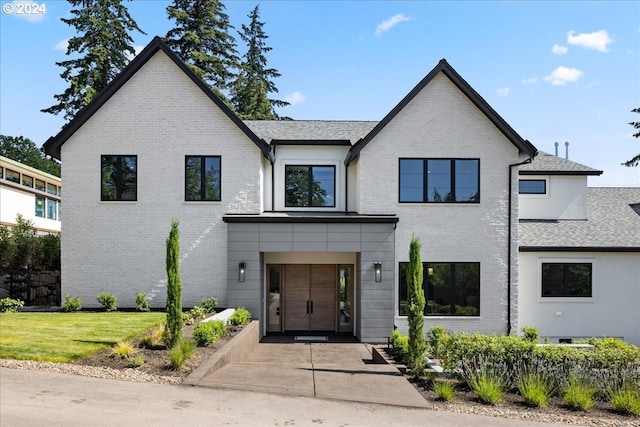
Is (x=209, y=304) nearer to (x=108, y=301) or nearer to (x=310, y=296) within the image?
(x=108, y=301)

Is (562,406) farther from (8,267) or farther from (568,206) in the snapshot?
(8,267)

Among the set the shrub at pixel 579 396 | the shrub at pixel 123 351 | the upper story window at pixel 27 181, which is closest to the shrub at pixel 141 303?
the shrub at pixel 123 351

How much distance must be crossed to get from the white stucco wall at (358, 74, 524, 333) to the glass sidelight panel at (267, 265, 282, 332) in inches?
185

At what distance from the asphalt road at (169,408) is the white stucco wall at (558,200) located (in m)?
14.2

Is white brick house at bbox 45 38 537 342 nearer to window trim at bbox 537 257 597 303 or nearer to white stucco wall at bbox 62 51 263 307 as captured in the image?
white stucco wall at bbox 62 51 263 307

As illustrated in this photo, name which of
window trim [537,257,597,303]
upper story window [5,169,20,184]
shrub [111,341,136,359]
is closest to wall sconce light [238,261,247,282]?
shrub [111,341,136,359]

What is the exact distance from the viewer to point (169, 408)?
813 centimetres

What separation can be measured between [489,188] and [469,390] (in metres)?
9.84

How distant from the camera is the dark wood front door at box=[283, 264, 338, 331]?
1972 centimetres

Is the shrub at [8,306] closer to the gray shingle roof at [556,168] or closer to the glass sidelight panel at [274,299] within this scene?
the glass sidelight panel at [274,299]

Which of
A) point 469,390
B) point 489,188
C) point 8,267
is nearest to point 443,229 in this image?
point 489,188

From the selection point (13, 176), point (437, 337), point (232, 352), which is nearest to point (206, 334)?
point (232, 352)

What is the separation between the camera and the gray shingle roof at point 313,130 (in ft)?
66.8

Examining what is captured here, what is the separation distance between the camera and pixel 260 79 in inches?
1902
